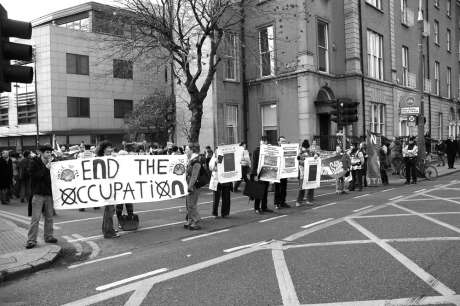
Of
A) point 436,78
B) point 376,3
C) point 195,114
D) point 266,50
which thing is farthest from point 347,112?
point 436,78

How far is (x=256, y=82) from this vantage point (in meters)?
25.8

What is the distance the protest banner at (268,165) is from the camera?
1248cm

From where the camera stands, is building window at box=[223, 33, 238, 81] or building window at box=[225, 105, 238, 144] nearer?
building window at box=[223, 33, 238, 81]

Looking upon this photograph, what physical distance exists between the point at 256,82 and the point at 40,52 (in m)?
22.3

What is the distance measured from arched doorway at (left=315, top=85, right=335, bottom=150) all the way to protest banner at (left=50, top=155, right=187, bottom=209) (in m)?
14.2

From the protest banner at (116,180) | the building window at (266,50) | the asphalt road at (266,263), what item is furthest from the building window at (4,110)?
the protest banner at (116,180)

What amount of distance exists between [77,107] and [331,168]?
30223 millimetres

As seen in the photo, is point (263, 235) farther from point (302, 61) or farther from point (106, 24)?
point (302, 61)

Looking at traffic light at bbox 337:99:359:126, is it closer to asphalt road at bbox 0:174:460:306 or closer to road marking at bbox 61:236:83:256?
asphalt road at bbox 0:174:460:306

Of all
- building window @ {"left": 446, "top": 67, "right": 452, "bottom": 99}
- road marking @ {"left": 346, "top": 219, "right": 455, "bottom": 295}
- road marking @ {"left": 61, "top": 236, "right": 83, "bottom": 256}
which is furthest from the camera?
building window @ {"left": 446, "top": 67, "right": 452, "bottom": 99}

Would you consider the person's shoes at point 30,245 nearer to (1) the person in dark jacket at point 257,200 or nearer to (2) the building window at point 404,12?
(1) the person in dark jacket at point 257,200

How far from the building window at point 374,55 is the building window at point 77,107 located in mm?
24913

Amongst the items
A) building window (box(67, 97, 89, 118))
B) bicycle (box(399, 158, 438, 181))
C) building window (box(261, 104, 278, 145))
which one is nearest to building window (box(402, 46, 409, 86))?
bicycle (box(399, 158, 438, 181))

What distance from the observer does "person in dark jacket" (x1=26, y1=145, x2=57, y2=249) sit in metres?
8.78
